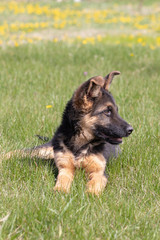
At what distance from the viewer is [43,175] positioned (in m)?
3.91

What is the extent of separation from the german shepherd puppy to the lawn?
14 centimetres

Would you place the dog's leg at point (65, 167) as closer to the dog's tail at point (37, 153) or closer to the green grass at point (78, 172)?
the green grass at point (78, 172)

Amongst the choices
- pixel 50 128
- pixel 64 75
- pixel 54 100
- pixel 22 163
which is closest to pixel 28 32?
pixel 64 75

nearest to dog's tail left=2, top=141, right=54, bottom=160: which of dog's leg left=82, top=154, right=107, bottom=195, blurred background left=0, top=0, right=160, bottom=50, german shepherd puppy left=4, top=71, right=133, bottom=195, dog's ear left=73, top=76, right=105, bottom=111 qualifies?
german shepherd puppy left=4, top=71, right=133, bottom=195

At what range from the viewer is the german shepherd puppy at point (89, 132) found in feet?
13.0

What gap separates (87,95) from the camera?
4.07 m

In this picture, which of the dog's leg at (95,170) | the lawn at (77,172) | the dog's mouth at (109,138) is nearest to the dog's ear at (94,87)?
the dog's mouth at (109,138)

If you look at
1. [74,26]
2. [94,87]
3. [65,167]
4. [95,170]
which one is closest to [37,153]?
[65,167]

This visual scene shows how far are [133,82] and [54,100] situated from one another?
79.1 inches

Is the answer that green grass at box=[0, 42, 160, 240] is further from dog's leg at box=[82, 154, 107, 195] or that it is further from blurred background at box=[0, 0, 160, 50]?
blurred background at box=[0, 0, 160, 50]

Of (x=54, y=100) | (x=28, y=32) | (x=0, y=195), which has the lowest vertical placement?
(x=28, y=32)

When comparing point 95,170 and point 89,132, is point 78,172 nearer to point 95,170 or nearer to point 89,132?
point 95,170

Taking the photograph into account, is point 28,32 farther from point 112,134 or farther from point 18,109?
point 112,134

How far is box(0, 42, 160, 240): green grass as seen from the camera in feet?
9.51
